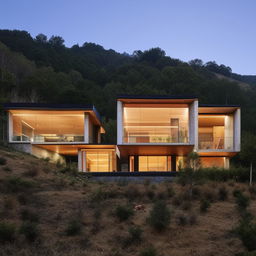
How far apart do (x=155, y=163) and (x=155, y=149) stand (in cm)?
280

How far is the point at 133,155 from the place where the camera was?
28250 millimetres

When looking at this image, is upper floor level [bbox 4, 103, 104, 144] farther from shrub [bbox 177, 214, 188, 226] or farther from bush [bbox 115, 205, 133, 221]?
shrub [bbox 177, 214, 188, 226]

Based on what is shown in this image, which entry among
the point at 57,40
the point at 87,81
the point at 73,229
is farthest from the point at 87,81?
the point at 73,229

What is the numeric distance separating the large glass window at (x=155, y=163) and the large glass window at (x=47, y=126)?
4972mm

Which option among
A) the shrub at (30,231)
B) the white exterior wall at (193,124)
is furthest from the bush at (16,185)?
the white exterior wall at (193,124)

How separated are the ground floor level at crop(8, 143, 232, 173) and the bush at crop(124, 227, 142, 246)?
46.6 ft

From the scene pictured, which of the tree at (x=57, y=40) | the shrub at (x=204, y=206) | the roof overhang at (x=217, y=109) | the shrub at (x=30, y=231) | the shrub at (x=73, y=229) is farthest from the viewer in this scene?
the tree at (x=57, y=40)

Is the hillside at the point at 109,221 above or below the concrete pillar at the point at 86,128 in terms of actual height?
below

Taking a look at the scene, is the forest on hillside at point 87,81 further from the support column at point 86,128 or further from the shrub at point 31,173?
the shrub at point 31,173

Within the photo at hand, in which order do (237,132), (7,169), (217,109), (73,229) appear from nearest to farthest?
1. (73,229)
2. (7,169)
3. (237,132)
4. (217,109)

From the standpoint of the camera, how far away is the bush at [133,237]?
9.41 m

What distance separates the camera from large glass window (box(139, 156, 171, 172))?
2752 cm

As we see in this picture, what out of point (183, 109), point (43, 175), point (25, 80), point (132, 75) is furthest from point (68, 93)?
point (43, 175)

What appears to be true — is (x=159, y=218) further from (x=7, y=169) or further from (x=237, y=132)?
(x=237, y=132)
